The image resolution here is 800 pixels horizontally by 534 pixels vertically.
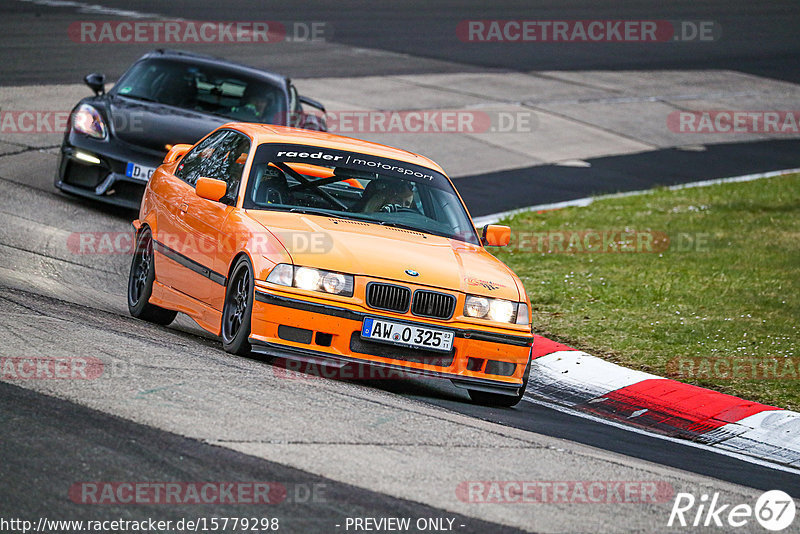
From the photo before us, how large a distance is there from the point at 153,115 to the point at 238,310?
598 cm

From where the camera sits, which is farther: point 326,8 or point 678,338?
point 326,8

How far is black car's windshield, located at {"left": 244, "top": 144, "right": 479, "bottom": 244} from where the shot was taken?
320 inches

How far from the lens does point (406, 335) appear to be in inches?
281

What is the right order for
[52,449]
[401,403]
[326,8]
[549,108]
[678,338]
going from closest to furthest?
[52,449]
[401,403]
[678,338]
[549,108]
[326,8]

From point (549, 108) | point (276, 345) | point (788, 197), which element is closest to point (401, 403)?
point (276, 345)

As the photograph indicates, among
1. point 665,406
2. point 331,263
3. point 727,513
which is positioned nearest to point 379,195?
point 331,263

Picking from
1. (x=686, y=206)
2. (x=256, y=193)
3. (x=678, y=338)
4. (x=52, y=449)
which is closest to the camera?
(x=52, y=449)

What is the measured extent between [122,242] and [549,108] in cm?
1306

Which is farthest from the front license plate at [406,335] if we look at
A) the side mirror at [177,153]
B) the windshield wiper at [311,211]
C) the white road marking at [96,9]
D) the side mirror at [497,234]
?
the white road marking at [96,9]

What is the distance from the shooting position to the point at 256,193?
26.5 ft

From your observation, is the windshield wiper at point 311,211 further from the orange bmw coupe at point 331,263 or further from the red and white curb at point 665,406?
the red and white curb at point 665,406

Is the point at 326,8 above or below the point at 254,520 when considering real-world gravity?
above

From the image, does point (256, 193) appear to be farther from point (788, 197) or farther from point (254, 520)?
point (788, 197)

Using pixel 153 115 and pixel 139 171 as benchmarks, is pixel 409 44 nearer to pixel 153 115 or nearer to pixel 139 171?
pixel 153 115
